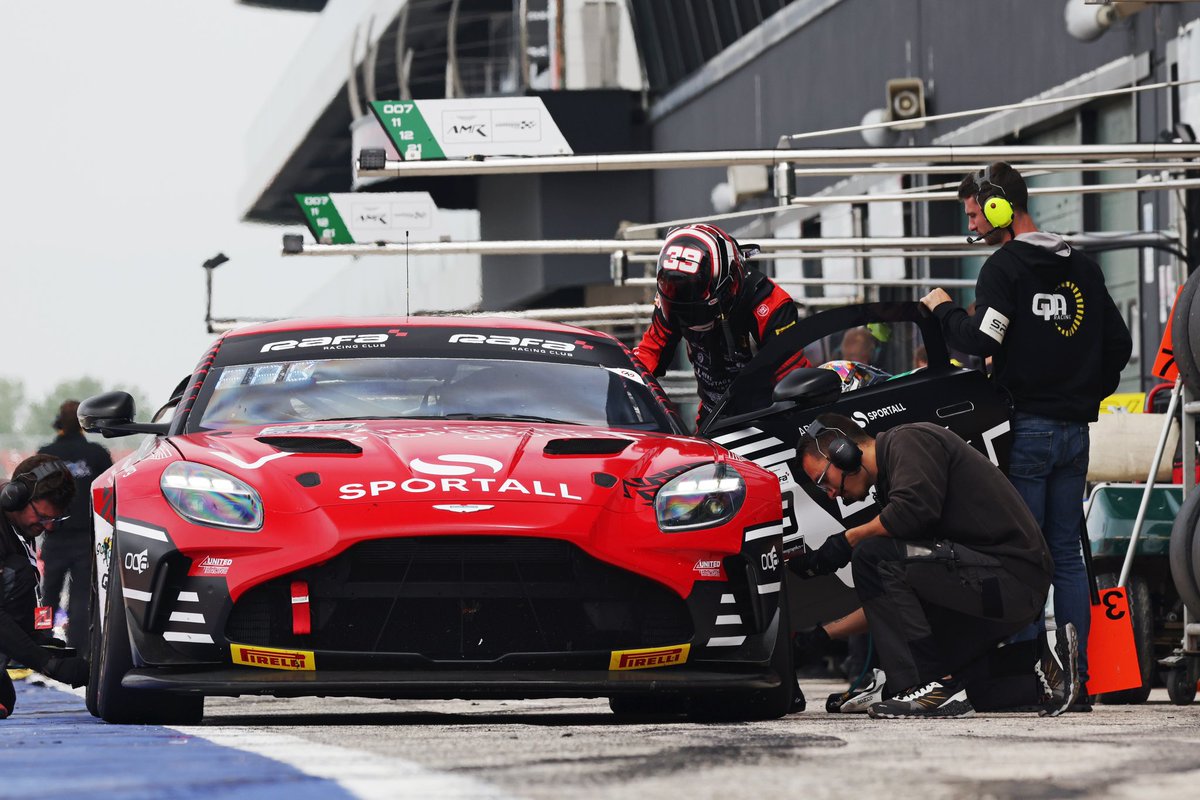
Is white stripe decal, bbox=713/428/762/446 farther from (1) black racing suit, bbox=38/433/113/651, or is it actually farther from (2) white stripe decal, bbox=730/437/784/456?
(1) black racing suit, bbox=38/433/113/651

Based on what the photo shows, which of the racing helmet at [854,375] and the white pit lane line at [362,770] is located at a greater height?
the racing helmet at [854,375]

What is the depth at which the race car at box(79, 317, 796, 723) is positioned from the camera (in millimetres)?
5957

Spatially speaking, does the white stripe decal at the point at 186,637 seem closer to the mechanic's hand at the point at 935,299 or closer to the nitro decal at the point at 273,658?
the nitro decal at the point at 273,658

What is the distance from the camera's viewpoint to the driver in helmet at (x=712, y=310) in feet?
26.1

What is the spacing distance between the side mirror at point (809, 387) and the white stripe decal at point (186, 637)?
1.94 meters

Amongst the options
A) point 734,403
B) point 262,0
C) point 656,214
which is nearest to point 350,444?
point 734,403

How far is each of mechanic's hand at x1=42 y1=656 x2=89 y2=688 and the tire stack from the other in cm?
394

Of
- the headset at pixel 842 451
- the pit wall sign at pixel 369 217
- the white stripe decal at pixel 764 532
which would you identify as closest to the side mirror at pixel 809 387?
the headset at pixel 842 451

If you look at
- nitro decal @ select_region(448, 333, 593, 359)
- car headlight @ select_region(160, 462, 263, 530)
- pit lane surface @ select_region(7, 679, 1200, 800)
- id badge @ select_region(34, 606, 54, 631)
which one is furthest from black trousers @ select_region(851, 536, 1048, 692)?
id badge @ select_region(34, 606, 54, 631)

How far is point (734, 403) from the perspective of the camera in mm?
7836

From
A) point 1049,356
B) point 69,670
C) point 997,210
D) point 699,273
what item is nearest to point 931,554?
point 1049,356

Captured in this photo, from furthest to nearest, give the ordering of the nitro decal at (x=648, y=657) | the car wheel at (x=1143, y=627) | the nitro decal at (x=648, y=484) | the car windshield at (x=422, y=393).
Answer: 1. the car wheel at (x=1143, y=627)
2. the car windshield at (x=422, y=393)
3. the nitro decal at (x=648, y=484)
4. the nitro decal at (x=648, y=657)

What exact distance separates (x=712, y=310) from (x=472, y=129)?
92.1 inches

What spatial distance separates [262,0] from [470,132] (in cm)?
4250
